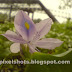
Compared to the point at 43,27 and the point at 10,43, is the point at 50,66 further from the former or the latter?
the point at 10,43

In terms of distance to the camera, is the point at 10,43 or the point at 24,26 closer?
the point at 24,26

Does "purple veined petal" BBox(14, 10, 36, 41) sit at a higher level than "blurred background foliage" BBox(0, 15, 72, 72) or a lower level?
higher

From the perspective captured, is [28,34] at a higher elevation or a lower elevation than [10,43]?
higher

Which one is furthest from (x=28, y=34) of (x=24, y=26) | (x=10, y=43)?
(x=10, y=43)

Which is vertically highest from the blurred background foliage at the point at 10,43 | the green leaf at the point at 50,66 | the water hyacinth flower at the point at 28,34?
the water hyacinth flower at the point at 28,34

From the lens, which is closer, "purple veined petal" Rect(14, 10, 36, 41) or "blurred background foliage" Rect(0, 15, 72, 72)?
"purple veined petal" Rect(14, 10, 36, 41)

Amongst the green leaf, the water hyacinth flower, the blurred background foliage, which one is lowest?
the blurred background foliage

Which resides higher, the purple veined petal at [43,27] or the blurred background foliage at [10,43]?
the purple veined petal at [43,27]

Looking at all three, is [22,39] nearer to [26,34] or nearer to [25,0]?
[26,34]
